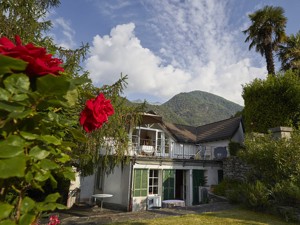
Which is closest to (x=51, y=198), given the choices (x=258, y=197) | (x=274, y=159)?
(x=258, y=197)

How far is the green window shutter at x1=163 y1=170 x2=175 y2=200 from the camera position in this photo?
18625 millimetres

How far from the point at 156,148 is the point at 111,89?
46.1 feet

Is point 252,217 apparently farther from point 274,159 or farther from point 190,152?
point 190,152

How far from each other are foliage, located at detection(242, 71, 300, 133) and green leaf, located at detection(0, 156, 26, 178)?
1975 cm

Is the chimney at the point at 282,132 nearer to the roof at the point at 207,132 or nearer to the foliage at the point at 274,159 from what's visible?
the foliage at the point at 274,159

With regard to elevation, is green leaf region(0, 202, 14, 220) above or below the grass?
above

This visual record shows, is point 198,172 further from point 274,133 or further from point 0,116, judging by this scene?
point 0,116

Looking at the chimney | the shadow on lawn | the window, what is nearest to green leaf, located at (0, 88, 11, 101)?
the shadow on lawn

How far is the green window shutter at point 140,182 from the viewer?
17.0 meters

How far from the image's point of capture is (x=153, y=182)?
1844cm

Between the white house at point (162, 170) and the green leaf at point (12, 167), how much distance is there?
12098 millimetres

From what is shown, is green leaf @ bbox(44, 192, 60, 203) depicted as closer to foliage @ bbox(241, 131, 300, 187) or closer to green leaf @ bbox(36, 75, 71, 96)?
green leaf @ bbox(36, 75, 71, 96)

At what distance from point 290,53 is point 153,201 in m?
19.4

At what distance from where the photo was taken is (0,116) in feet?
3.03
